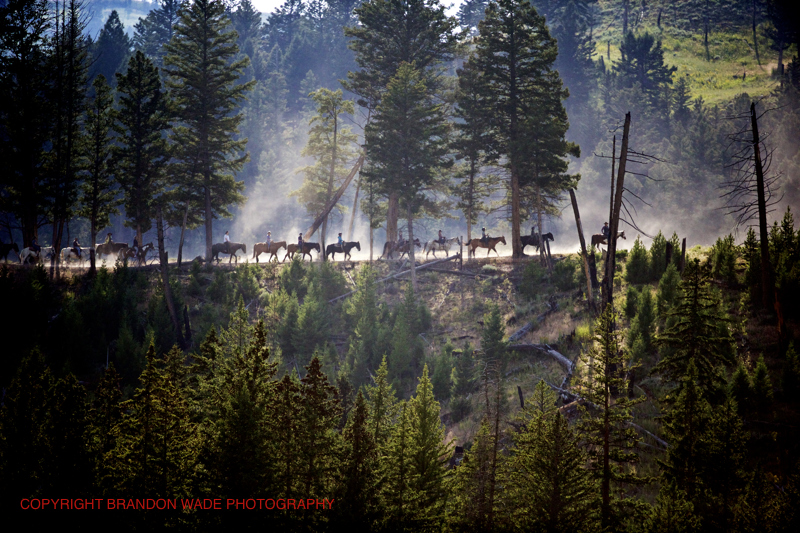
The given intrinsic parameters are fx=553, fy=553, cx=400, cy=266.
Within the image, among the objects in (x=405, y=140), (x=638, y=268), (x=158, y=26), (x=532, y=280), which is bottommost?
(x=532, y=280)

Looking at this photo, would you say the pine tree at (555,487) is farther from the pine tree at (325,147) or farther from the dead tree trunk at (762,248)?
the pine tree at (325,147)

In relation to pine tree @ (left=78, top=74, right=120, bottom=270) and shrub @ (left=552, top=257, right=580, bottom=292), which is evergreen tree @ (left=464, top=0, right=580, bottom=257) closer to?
shrub @ (left=552, top=257, right=580, bottom=292)

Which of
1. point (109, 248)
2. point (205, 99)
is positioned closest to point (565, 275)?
point (205, 99)

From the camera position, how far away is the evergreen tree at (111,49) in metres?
79.5

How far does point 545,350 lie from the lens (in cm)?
2419

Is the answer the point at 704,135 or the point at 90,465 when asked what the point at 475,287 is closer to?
the point at 90,465

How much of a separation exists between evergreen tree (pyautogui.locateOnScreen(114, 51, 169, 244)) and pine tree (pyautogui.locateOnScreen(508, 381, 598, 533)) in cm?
3211

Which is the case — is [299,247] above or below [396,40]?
below

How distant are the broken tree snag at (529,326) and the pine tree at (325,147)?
20.9m

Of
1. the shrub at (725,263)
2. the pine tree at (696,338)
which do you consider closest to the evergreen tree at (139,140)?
the pine tree at (696,338)

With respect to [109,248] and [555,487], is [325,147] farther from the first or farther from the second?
[555,487]

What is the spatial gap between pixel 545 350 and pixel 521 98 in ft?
67.0

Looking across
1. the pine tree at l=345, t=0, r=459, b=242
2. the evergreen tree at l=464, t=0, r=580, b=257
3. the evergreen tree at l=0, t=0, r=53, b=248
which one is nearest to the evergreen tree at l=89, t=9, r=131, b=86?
the evergreen tree at l=0, t=0, r=53, b=248

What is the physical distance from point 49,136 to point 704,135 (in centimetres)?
6667
